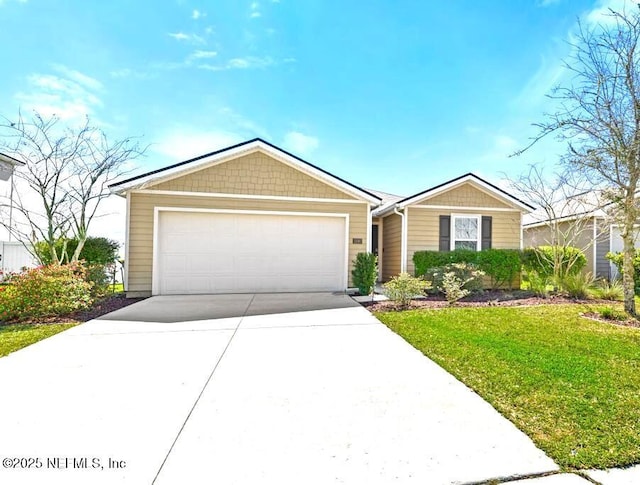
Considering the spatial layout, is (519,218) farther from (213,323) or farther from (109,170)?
(109,170)

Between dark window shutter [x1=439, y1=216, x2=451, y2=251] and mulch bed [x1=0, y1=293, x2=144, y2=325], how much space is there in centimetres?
961

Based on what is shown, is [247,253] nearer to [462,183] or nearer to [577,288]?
[462,183]

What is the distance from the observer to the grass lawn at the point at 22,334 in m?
4.70

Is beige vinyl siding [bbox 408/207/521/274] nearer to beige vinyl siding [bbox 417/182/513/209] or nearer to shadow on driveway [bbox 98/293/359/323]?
beige vinyl siding [bbox 417/182/513/209]

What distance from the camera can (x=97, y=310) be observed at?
738 centimetres

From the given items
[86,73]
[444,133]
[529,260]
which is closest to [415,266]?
[529,260]

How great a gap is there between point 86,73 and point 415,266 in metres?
10.7

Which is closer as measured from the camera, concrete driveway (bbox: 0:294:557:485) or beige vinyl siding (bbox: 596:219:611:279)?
concrete driveway (bbox: 0:294:557:485)

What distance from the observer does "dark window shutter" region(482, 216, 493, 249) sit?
11.4m

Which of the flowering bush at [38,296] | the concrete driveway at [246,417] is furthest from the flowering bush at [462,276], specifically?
the flowering bush at [38,296]

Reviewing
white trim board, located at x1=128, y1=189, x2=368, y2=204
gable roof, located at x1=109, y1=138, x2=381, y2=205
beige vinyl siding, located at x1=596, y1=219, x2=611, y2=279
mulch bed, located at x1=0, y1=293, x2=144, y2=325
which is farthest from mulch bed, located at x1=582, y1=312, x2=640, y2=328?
mulch bed, located at x1=0, y1=293, x2=144, y2=325

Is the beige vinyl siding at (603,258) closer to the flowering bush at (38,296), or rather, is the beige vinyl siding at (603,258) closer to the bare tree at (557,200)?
the bare tree at (557,200)

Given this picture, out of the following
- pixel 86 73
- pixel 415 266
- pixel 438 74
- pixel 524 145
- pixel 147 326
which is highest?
pixel 438 74

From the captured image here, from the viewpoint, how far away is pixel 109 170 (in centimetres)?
950
